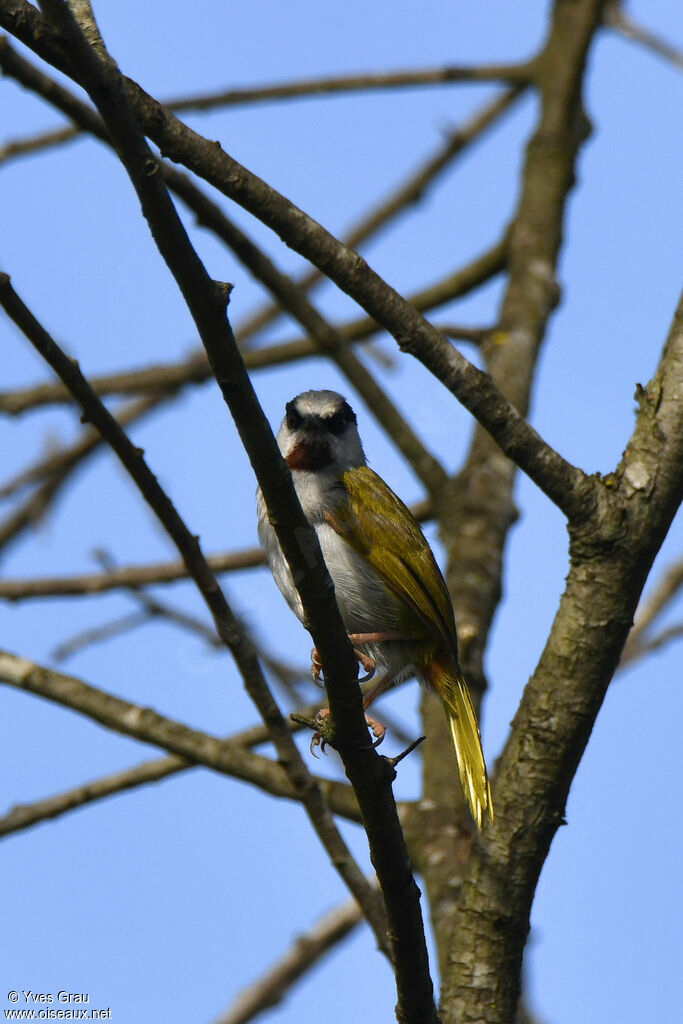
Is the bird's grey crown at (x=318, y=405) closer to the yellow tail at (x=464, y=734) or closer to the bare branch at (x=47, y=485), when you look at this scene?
the yellow tail at (x=464, y=734)

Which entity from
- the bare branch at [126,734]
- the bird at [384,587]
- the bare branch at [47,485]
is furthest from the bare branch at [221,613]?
the bare branch at [47,485]

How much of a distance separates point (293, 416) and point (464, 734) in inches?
63.2

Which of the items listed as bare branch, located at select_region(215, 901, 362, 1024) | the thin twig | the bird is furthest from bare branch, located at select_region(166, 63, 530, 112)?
bare branch, located at select_region(215, 901, 362, 1024)

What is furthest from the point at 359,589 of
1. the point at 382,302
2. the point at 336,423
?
the point at 382,302

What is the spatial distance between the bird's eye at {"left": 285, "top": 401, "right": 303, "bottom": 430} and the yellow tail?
1257 mm

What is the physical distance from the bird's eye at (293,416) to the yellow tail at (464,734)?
1.26m

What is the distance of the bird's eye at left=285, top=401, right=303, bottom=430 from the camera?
5130 mm

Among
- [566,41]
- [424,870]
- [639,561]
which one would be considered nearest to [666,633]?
[424,870]

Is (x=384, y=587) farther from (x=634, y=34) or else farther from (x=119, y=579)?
(x=634, y=34)

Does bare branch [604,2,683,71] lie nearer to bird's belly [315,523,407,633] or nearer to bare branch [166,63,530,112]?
bare branch [166,63,530,112]

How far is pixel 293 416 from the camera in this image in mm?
5176

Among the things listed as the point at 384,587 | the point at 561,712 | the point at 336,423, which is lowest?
the point at 561,712

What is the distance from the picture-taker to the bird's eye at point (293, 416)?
5.13 m

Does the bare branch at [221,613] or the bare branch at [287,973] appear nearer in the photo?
the bare branch at [221,613]
